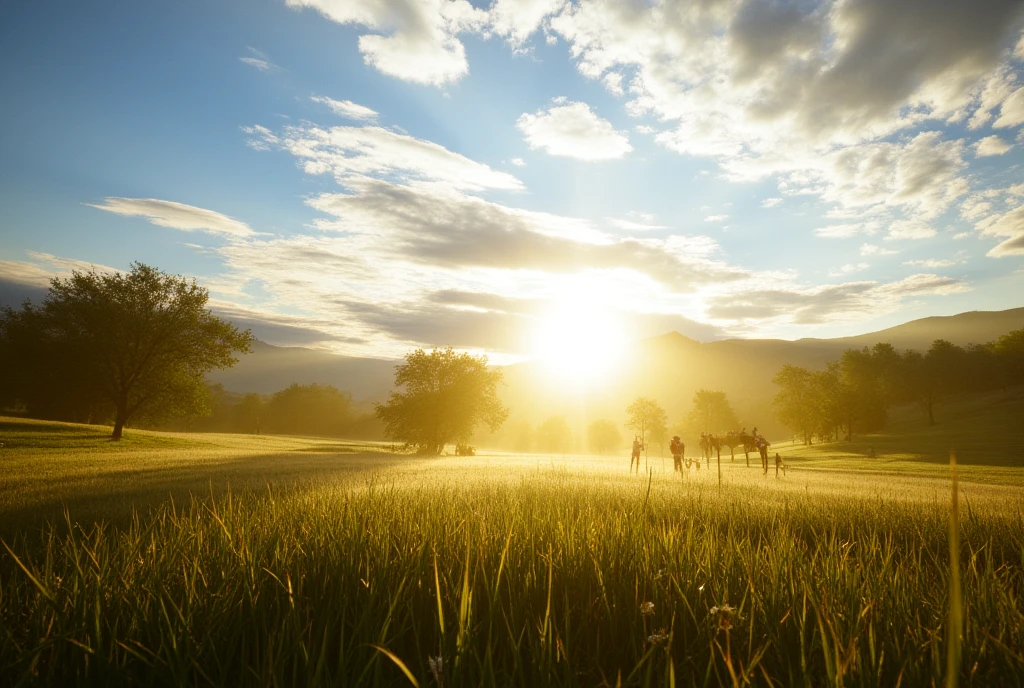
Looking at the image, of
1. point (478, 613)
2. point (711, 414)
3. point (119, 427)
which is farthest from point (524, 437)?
point (478, 613)

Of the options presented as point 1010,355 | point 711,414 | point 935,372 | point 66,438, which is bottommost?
point 66,438

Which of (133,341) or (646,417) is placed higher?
(133,341)

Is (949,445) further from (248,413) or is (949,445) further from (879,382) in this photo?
(248,413)

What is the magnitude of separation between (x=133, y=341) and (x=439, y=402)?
23.2m

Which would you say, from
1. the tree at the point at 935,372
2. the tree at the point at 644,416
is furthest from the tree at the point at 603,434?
the tree at the point at 935,372

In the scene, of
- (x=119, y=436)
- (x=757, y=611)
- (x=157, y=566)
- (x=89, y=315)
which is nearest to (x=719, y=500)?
(x=757, y=611)

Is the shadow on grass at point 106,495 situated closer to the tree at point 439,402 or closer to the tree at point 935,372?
the tree at point 439,402

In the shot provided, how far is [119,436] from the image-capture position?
32.5m

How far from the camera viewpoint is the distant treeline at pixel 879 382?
73.2 metres

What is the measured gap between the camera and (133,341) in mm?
34094

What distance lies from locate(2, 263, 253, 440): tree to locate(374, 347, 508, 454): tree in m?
13.2

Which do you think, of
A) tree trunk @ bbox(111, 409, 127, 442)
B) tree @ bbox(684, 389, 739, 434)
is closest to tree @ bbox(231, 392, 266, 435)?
tree trunk @ bbox(111, 409, 127, 442)

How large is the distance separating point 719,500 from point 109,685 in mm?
7532

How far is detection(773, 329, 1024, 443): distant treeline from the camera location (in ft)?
240
